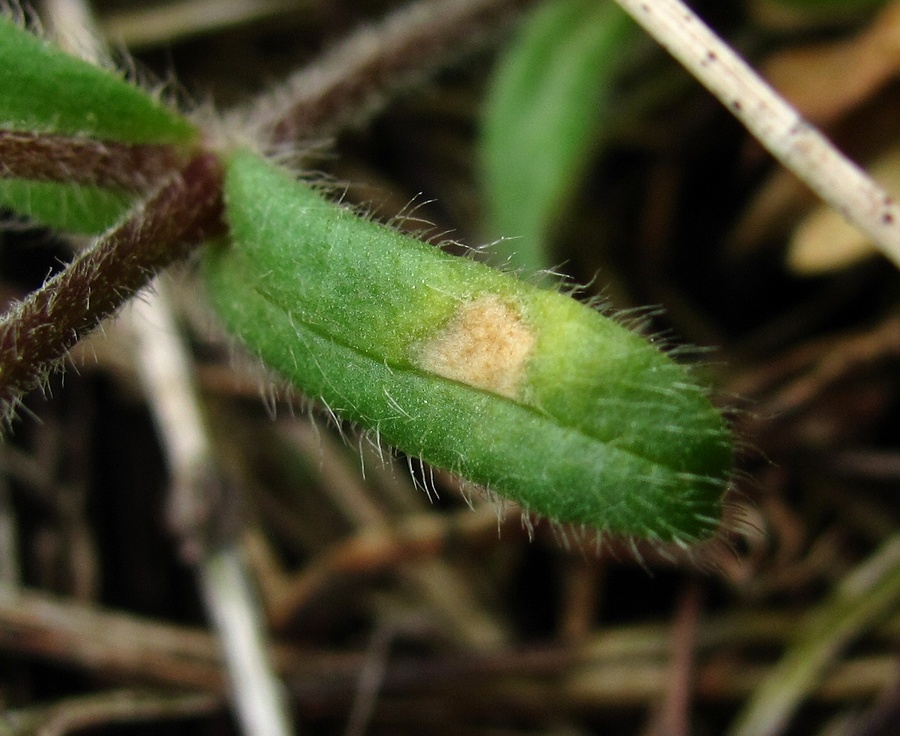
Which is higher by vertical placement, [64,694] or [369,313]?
[369,313]

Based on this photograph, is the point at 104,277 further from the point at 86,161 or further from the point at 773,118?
the point at 773,118

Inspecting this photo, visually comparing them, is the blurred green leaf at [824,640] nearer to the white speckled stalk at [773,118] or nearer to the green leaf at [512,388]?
the white speckled stalk at [773,118]

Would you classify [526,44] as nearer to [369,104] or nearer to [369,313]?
[369,104]

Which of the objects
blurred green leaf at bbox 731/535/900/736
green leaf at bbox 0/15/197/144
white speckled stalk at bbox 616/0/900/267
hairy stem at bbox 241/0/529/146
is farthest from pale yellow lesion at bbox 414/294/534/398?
blurred green leaf at bbox 731/535/900/736

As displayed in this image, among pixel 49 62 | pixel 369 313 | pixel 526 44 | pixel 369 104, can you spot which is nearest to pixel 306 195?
pixel 369 313

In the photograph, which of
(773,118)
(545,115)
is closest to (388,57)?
(545,115)

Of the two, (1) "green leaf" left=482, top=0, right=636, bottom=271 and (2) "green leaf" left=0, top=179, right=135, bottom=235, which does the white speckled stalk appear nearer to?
(1) "green leaf" left=482, top=0, right=636, bottom=271
